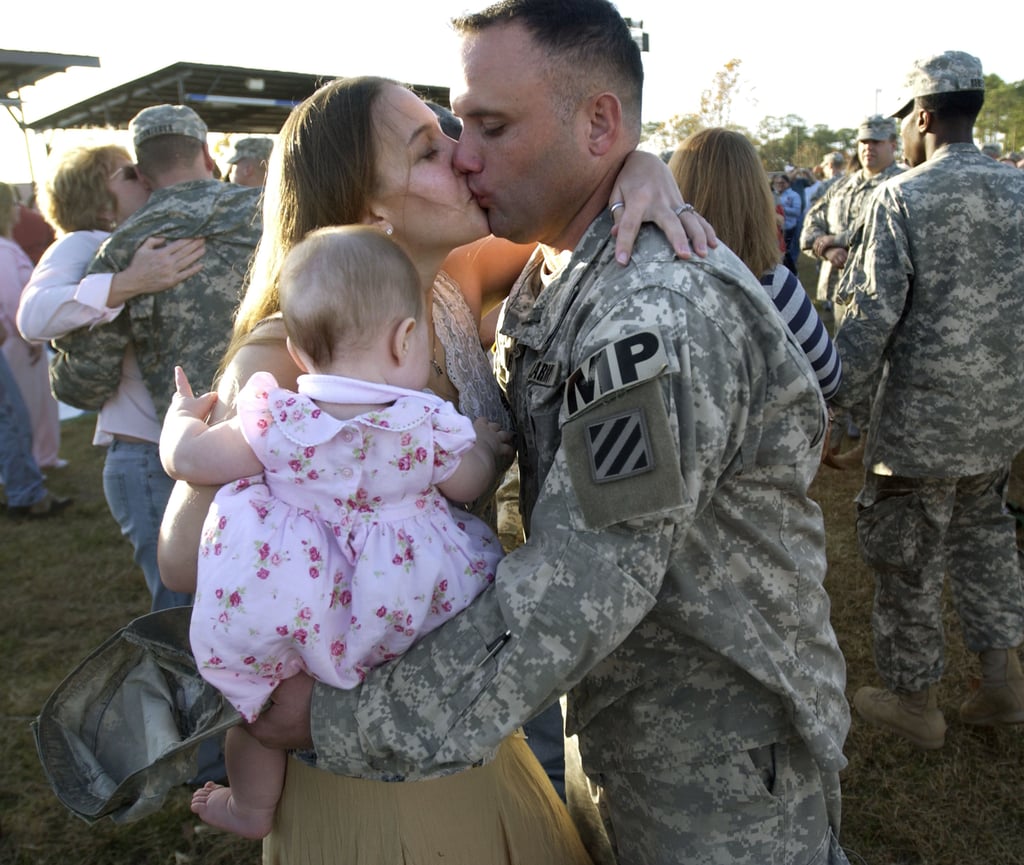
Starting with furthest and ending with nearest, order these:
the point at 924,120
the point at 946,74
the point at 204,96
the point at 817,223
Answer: the point at 204,96 < the point at 817,223 < the point at 924,120 < the point at 946,74

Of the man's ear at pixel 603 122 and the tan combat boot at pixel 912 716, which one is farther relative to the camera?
the tan combat boot at pixel 912 716

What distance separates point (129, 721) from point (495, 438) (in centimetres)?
88

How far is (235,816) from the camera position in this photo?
182 cm

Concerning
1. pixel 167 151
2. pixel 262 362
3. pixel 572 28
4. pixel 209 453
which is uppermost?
pixel 572 28

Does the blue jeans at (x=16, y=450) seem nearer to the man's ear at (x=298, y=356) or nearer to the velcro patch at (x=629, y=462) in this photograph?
the man's ear at (x=298, y=356)

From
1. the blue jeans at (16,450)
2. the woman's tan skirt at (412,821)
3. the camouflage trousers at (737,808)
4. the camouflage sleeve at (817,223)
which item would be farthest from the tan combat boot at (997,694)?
the blue jeans at (16,450)

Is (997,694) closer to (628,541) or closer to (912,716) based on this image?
(912,716)

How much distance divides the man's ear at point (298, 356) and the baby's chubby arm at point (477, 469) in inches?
12.3

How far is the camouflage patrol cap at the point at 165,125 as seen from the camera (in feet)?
12.3

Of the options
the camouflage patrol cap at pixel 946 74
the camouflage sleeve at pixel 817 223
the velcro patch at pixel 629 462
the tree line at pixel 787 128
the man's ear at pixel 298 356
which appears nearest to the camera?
the velcro patch at pixel 629 462

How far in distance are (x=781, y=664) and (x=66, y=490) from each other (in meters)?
7.40

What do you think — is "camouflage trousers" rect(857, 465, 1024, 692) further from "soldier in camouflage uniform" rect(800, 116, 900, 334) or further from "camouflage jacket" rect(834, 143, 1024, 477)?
"soldier in camouflage uniform" rect(800, 116, 900, 334)

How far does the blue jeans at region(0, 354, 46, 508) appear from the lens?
6.93m

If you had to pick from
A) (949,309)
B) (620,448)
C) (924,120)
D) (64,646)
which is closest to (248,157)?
(64,646)
